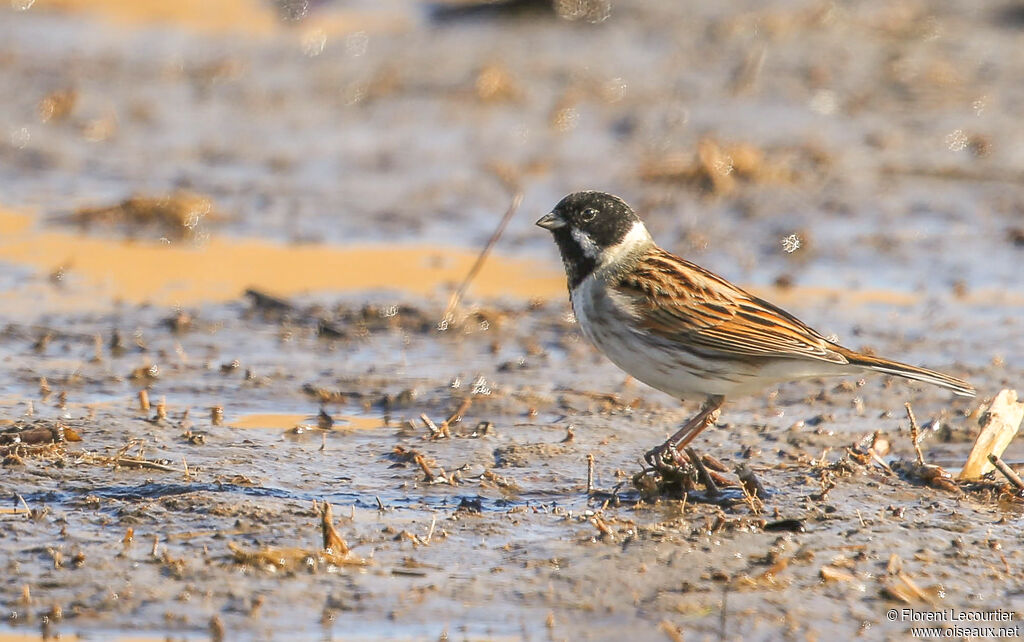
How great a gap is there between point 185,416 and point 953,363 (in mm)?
4949

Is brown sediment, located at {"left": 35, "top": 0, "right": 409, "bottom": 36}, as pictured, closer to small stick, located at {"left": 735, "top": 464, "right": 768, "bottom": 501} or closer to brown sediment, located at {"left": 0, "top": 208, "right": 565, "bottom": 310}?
brown sediment, located at {"left": 0, "top": 208, "right": 565, "bottom": 310}

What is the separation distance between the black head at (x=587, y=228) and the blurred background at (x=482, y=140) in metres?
3.53

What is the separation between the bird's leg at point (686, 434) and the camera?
7605mm

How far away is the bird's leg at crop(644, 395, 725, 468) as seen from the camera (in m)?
7.61

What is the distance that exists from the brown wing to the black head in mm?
233

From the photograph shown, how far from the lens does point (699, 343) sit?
25.2 ft

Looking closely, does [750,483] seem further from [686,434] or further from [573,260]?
[573,260]

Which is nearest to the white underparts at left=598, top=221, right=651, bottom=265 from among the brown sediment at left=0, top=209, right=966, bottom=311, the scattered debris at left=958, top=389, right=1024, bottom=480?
the scattered debris at left=958, top=389, right=1024, bottom=480

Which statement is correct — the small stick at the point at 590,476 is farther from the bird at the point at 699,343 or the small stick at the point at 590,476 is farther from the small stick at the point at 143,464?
the small stick at the point at 143,464

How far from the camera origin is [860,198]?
13.8m

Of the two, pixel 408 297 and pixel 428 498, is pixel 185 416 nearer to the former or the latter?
pixel 428 498

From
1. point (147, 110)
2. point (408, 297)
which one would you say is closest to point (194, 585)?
point (408, 297)

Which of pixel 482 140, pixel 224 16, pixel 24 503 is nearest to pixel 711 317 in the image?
pixel 24 503

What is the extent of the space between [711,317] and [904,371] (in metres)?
0.97
